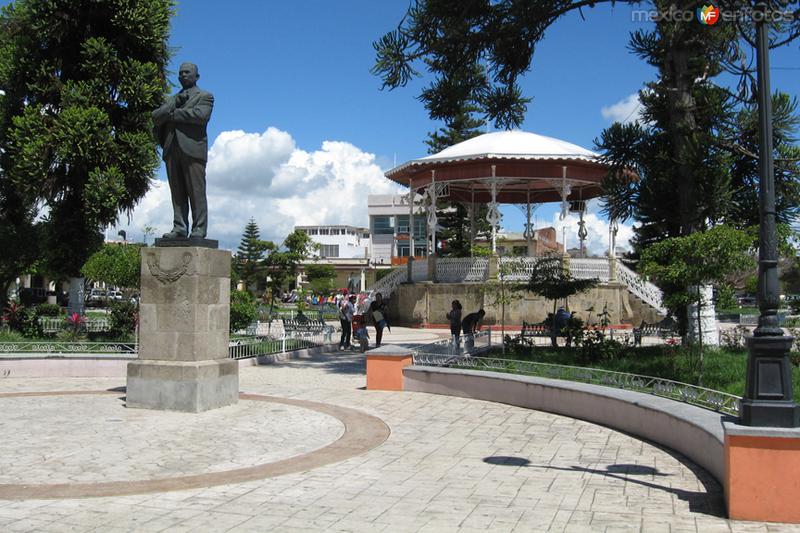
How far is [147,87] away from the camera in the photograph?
1912 centimetres

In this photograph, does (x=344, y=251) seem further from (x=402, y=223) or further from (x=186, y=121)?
(x=186, y=121)

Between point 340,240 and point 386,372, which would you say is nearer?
point 386,372

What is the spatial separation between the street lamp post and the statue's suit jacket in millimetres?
6901

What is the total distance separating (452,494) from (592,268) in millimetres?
22525

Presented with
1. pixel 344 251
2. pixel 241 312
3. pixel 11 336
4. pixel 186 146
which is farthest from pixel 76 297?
pixel 344 251

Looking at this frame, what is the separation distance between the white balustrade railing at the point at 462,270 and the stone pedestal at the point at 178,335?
60.5 feet

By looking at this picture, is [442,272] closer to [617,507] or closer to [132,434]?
[132,434]

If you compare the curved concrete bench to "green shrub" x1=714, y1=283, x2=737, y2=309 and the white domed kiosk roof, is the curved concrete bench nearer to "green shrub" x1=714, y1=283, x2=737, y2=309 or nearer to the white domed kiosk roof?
"green shrub" x1=714, y1=283, x2=737, y2=309

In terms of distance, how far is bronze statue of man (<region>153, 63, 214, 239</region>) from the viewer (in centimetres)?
991

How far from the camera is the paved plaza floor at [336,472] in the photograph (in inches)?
207

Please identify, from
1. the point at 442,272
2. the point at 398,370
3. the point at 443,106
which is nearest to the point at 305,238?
the point at 442,272

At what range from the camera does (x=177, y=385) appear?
9.59 meters

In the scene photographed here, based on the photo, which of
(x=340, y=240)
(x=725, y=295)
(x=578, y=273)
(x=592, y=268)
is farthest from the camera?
(x=340, y=240)

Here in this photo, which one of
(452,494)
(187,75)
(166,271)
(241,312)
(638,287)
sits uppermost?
(187,75)
